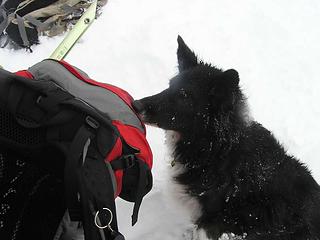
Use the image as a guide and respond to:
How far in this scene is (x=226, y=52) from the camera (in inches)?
204

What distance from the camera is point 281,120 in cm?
452

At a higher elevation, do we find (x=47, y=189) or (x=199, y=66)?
(x=199, y=66)

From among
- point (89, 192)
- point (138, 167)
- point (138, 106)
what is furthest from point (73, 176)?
point (138, 106)

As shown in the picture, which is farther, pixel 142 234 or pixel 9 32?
pixel 9 32

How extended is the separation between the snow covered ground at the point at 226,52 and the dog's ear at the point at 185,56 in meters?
1.14

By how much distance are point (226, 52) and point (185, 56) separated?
2.22 meters

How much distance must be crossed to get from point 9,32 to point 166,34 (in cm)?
212

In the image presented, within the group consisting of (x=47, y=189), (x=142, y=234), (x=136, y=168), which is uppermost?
(x=136, y=168)

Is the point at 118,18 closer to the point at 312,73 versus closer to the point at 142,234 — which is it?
the point at 312,73

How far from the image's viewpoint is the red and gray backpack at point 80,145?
4.81 ft

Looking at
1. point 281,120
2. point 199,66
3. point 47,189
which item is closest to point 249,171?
point 199,66

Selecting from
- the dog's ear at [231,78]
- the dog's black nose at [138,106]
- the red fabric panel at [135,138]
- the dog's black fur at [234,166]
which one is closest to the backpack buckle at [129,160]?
the red fabric panel at [135,138]

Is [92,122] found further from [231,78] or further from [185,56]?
[185,56]

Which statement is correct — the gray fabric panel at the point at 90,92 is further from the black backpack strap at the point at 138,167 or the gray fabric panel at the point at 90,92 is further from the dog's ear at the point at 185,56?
the dog's ear at the point at 185,56
